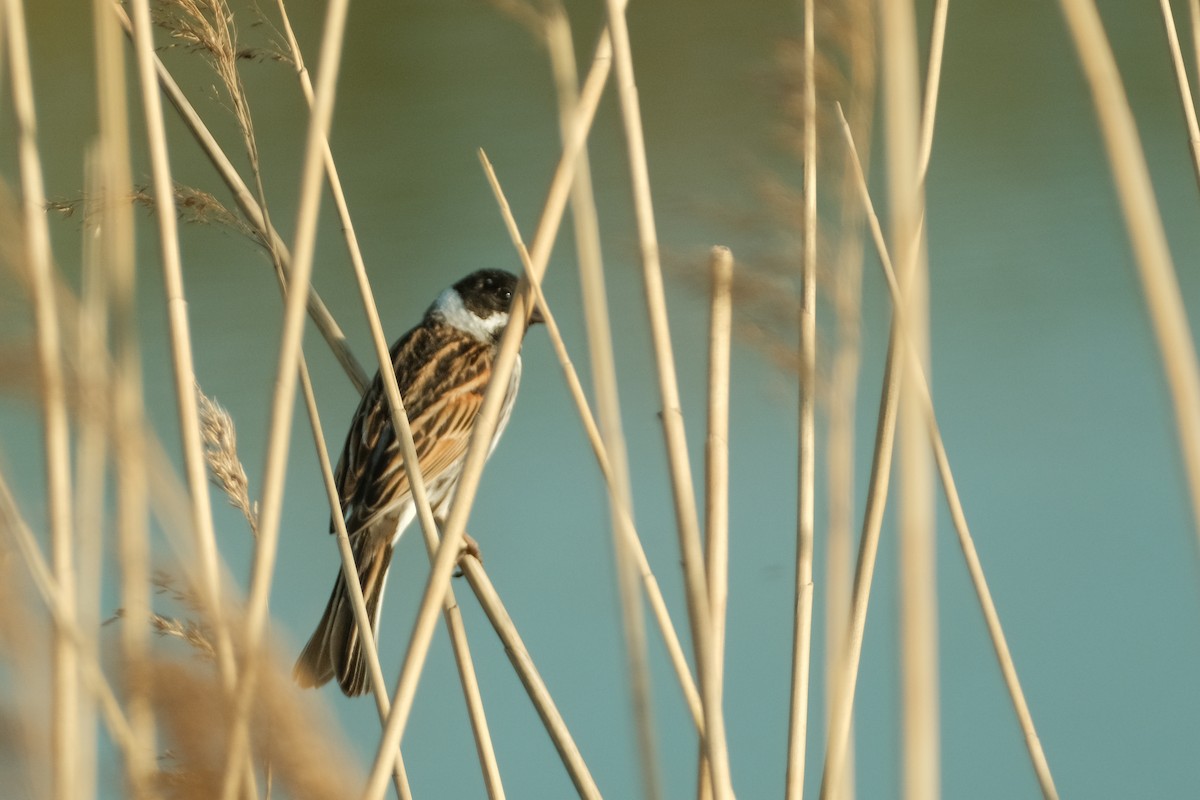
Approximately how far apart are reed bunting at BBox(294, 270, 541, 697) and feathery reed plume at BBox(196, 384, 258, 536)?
736mm

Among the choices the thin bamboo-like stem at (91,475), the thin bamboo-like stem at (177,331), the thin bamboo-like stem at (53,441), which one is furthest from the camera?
the thin bamboo-like stem at (91,475)

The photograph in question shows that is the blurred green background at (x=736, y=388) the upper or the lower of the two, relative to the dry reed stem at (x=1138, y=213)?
upper

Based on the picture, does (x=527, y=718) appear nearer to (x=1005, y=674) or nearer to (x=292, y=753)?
(x=1005, y=674)

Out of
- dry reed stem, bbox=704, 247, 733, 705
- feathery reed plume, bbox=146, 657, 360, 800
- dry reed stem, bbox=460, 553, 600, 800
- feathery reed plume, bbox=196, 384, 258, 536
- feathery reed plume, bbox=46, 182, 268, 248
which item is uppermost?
feathery reed plume, bbox=46, 182, 268, 248

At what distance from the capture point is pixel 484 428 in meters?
1.84

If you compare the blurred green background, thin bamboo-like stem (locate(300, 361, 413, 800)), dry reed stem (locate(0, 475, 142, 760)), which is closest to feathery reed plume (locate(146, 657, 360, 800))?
dry reed stem (locate(0, 475, 142, 760))

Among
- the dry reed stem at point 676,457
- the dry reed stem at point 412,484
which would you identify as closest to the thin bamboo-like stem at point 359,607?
the dry reed stem at point 412,484

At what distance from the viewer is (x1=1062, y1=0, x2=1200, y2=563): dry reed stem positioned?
4.37 ft

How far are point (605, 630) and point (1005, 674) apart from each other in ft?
11.4

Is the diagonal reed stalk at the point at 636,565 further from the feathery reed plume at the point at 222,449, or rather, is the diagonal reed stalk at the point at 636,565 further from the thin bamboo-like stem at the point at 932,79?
the thin bamboo-like stem at the point at 932,79

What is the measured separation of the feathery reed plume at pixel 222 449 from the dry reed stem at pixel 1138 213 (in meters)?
1.30

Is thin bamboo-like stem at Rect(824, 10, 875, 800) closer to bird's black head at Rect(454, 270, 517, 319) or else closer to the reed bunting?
the reed bunting

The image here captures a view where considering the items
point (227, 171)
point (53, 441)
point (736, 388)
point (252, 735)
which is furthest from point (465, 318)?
point (252, 735)

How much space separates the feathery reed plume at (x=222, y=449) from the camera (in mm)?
2145
